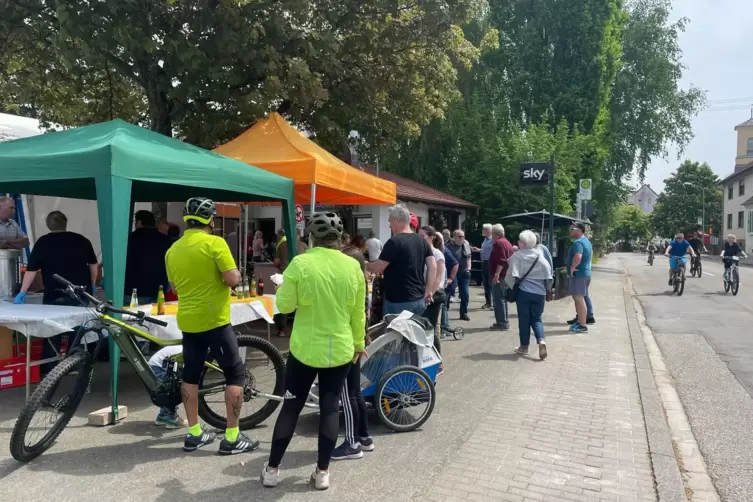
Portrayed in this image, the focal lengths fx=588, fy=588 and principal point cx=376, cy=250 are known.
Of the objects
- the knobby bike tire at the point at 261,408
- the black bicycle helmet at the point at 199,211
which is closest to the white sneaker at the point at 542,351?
the knobby bike tire at the point at 261,408

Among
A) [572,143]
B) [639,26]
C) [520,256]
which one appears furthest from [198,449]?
[639,26]

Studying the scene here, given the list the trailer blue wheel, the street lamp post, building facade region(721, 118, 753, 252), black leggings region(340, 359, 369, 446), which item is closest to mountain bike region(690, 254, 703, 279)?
the trailer blue wheel

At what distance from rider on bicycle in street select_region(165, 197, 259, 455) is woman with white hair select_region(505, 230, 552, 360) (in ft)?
15.0

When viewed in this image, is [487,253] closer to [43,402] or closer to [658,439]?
[658,439]

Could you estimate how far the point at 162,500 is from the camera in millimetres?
3508

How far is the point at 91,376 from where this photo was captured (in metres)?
4.51

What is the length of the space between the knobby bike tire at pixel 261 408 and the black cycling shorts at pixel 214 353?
0.39 m

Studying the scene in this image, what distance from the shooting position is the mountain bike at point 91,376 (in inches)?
157

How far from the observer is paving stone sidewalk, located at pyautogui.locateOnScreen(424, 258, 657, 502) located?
3.81 m

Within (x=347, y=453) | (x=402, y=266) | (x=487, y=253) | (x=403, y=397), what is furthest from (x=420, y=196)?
(x=347, y=453)

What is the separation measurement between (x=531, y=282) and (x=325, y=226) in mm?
4811

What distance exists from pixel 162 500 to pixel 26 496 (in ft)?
2.75

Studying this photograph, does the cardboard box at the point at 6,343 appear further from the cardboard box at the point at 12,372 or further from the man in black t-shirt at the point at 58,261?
the man in black t-shirt at the point at 58,261

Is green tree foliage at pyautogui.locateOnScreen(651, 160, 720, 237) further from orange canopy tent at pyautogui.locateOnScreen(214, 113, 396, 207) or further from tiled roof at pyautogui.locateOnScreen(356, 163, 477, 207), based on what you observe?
orange canopy tent at pyautogui.locateOnScreen(214, 113, 396, 207)
